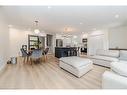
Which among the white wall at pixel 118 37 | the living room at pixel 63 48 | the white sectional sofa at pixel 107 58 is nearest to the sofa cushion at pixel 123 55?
the living room at pixel 63 48

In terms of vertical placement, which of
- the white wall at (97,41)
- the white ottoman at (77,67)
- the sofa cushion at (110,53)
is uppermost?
the white wall at (97,41)

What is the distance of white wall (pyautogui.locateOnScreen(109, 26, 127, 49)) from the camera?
773 cm

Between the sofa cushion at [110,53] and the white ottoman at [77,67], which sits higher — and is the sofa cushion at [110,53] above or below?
above

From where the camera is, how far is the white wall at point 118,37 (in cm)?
773

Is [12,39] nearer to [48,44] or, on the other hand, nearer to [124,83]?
[48,44]

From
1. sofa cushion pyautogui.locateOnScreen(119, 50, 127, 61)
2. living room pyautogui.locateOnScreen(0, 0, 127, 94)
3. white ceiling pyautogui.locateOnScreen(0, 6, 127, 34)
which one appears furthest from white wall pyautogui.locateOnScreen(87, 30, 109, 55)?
sofa cushion pyautogui.locateOnScreen(119, 50, 127, 61)

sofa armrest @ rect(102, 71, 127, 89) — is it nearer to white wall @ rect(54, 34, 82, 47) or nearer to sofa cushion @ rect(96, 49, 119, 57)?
sofa cushion @ rect(96, 49, 119, 57)

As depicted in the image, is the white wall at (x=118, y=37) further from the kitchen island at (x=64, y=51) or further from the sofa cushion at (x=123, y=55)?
the kitchen island at (x=64, y=51)

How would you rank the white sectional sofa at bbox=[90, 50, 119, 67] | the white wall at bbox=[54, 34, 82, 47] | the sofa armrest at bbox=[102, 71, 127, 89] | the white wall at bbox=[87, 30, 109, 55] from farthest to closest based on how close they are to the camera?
1. the white wall at bbox=[54, 34, 82, 47]
2. the white wall at bbox=[87, 30, 109, 55]
3. the white sectional sofa at bbox=[90, 50, 119, 67]
4. the sofa armrest at bbox=[102, 71, 127, 89]

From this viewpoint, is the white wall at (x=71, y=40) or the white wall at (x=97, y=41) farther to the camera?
the white wall at (x=71, y=40)

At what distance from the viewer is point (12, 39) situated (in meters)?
8.77

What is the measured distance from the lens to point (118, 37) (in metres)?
8.16
